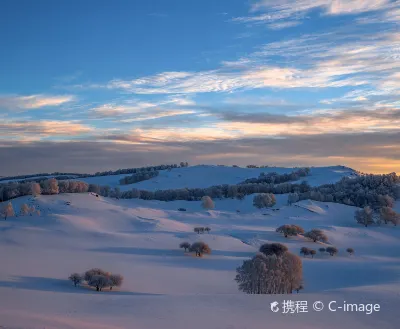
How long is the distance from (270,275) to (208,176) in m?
120

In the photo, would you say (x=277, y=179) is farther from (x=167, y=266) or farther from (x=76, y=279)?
(x=76, y=279)

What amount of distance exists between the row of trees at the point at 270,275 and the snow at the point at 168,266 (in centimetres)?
254

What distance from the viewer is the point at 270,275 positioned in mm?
19891

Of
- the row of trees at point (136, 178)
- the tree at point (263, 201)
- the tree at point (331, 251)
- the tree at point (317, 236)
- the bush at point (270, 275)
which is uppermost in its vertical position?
the row of trees at point (136, 178)

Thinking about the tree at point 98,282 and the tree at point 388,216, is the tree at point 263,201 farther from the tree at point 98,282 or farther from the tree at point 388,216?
the tree at point 98,282

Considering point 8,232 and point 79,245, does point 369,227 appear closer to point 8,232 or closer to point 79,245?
point 79,245

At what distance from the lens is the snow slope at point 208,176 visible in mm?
117438

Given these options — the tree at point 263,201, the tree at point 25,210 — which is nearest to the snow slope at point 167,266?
the tree at point 25,210

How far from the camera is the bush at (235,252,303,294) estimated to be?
19.8 metres

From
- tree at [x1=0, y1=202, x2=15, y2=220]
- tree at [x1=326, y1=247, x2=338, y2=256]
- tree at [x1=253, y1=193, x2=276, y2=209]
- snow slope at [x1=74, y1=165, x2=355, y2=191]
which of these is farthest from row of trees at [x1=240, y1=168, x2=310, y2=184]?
tree at [x1=0, y1=202, x2=15, y2=220]

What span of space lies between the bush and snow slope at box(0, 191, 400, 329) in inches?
Result: 59.3

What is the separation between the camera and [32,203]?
160ft

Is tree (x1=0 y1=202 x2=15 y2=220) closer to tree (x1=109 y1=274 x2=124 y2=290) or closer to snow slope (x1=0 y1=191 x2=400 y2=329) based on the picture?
snow slope (x1=0 y1=191 x2=400 y2=329)

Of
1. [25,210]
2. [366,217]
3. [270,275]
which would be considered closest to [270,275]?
[270,275]
